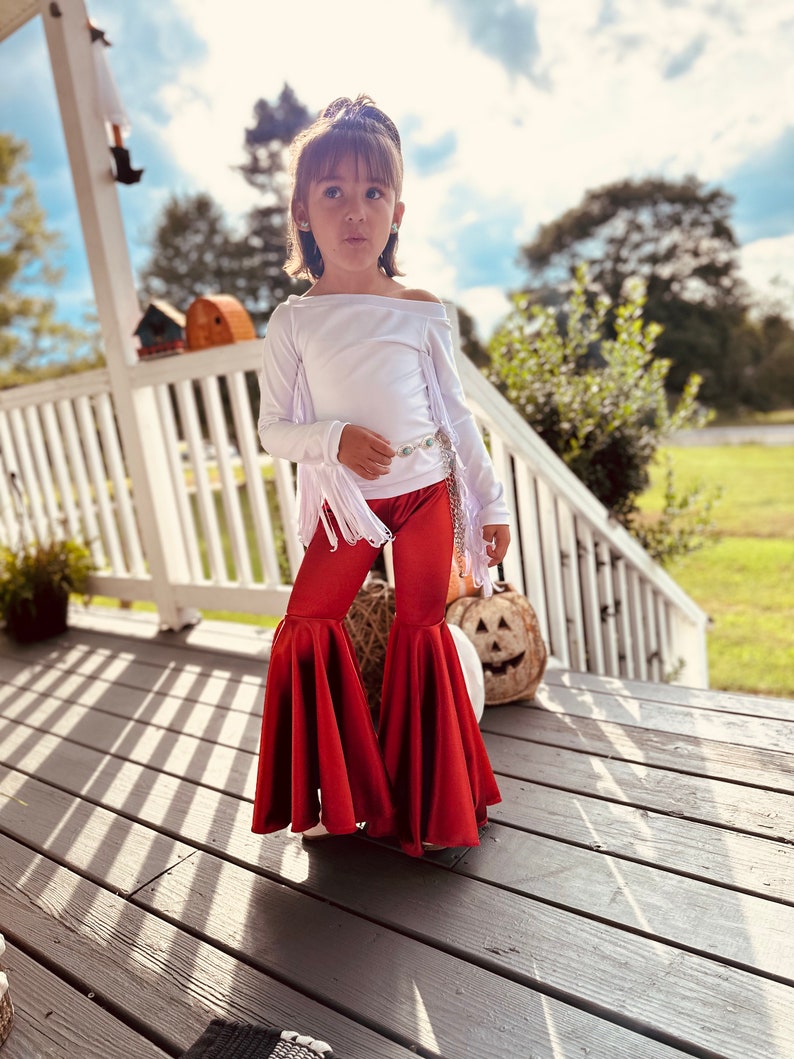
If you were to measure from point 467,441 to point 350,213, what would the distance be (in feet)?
1.56

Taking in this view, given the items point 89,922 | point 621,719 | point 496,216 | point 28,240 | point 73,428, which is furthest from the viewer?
point 496,216

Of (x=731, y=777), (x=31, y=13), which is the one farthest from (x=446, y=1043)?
(x=31, y=13)

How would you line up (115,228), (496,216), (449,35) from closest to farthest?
(115,228)
(449,35)
(496,216)

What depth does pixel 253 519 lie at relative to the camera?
8.54 ft

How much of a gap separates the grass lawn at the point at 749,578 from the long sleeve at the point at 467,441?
2.86 metres

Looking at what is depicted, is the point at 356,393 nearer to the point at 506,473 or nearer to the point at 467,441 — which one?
the point at 467,441

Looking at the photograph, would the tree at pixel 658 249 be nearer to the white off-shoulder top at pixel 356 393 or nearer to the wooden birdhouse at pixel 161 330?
the wooden birdhouse at pixel 161 330

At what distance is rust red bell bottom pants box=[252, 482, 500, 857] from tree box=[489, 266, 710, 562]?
6.58 ft

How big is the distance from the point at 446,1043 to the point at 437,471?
3.04ft

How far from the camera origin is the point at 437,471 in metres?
1.48

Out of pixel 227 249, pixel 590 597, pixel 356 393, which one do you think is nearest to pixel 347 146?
pixel 356 393

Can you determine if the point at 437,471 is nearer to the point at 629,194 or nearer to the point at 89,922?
the point at 89,922

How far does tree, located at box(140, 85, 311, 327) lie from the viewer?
12.2 metres

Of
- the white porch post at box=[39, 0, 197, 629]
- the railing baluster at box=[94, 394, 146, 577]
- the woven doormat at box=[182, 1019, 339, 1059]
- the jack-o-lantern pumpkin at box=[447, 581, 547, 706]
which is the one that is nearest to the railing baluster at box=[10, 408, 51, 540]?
the railing baluster at box=[94, 394, 146, 577]
